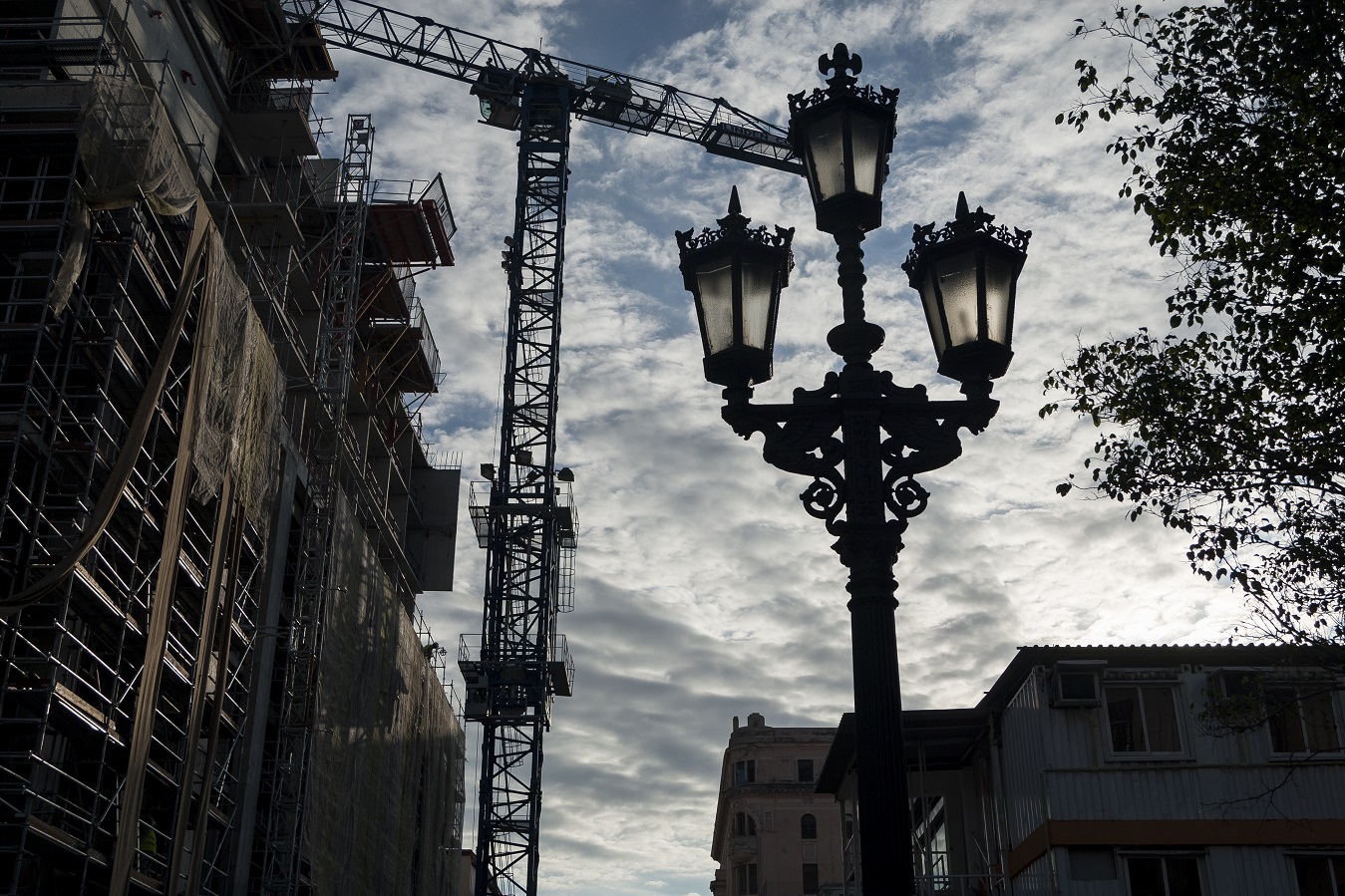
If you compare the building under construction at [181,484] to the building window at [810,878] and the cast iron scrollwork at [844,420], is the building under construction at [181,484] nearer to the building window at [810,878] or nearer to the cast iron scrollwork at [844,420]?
the cast iron scrollwork at [844,420]

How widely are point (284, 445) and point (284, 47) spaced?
11.0 meters

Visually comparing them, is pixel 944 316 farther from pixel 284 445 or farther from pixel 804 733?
pixel 804 733

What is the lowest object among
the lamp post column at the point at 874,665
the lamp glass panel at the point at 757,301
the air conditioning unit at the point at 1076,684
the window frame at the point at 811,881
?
the lamp post column at the point at 874,665

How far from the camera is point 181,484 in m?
23.1

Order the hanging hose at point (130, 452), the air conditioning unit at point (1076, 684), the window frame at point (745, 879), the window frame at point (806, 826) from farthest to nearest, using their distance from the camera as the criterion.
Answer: the window frame at point (745, 879)
the window frame at point (806, 826)
the air conditioning unit at point (1076, 684)
the hanging hose at point (130, 452)

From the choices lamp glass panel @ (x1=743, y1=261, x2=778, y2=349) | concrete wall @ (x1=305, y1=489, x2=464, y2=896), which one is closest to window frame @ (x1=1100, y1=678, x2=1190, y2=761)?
lamp glass panel @ (x1=743, y1=261, x2=778, y2=349)

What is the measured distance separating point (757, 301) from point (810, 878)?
84042 mm

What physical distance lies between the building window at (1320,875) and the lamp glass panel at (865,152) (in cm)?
1825

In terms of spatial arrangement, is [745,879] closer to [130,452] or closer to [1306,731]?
[1306,731]

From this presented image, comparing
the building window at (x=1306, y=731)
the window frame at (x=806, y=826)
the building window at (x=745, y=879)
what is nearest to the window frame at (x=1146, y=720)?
the building window at (x=1306, y=731)

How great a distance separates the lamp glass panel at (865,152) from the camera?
8453mm

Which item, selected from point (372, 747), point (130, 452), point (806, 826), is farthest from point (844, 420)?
point (806, 826)

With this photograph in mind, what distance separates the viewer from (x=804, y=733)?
9206 cm

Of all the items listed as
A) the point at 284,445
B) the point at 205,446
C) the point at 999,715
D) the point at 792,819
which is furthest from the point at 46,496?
the point at 792,819
